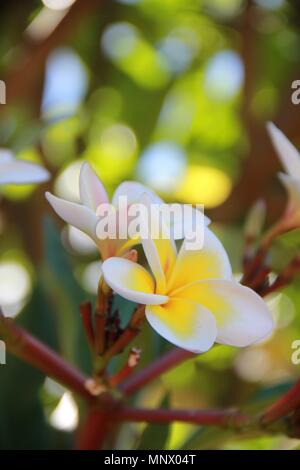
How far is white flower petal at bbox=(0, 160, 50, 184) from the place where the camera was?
517 mm

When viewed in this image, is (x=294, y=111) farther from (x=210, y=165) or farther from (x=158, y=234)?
(x=158, y=234)

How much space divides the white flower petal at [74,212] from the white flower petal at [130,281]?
1.2 inches

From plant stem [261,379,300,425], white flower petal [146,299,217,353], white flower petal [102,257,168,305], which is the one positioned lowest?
plant stem [261,379,300,425]

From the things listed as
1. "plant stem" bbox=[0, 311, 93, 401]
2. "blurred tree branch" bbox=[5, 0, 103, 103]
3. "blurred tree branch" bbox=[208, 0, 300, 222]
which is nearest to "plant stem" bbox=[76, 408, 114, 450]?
"plant stem" bbox=[0, 311, 93, 401]

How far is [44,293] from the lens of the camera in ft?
2.77

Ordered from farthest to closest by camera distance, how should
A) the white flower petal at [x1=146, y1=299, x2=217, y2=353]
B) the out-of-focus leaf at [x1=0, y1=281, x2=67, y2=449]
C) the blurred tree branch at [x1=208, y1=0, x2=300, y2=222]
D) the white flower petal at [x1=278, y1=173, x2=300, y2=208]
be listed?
the blurred tree branch at [x1=208, y1=0, x2=300, y2=222] → the out-of-focus leaf at [x1=0, y1=281, x2=67, y2=449] → the white flower petal at [x1=278, y1=173, x2=300, y2=208] → the white flower petal at [x1=146, y1=299, x2=217, y2=353]

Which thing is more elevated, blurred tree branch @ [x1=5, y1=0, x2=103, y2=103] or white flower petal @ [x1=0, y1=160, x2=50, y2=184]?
white flower petal @ [x1=0, y1=160, x2=50, y2=184]

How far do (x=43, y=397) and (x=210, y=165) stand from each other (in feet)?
2.29

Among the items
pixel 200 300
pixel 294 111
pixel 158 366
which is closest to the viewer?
pixel 200 300

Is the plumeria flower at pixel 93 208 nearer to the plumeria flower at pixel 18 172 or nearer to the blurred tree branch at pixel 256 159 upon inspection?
the plumeria flower at pixel 18 172

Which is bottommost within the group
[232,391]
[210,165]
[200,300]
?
[232,391]

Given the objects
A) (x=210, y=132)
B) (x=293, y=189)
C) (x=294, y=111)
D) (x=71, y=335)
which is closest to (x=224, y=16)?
(x=210, y=132)

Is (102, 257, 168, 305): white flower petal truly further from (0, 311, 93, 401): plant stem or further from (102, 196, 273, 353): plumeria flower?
(0, 311, 93, 401): plant stem

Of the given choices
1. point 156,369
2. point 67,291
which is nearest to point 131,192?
point 156,369
